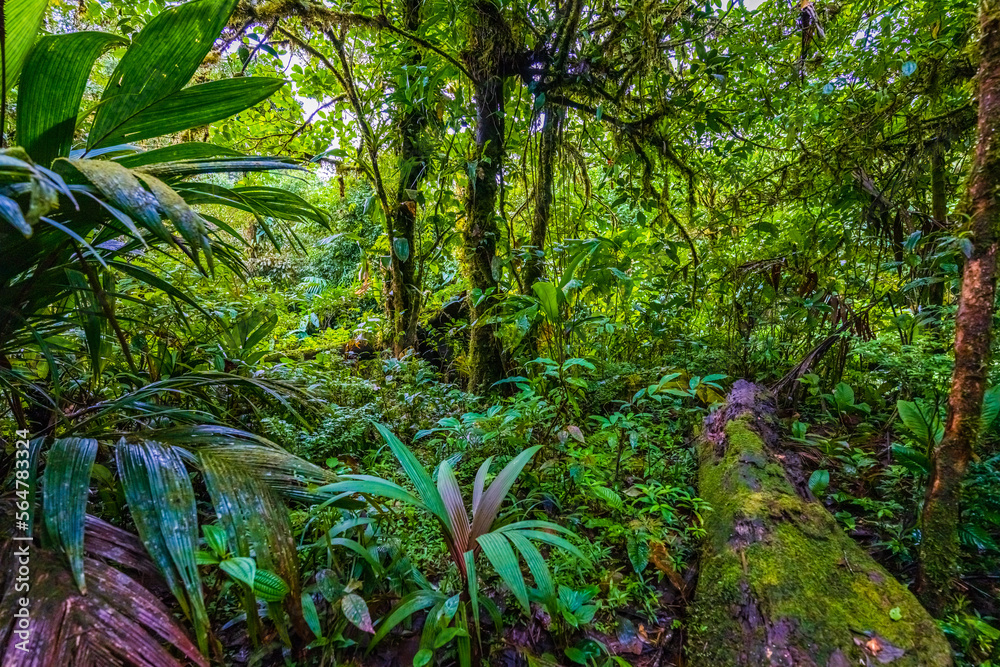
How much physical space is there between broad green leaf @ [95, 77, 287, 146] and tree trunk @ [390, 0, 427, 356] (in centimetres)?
180

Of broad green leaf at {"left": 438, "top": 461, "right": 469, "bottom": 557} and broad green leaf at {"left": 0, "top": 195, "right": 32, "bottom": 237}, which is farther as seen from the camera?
broad green leaf at {"left": 438, "top": 461, "right": 469, "bottom": 557}

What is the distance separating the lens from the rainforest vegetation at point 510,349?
100cm

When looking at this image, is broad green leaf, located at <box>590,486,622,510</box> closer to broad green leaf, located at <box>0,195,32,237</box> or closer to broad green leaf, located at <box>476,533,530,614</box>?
broad green leaf, located at <box>476,533,530,614</box>

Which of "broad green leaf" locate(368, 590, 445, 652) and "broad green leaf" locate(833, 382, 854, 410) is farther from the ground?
"broad green leaf" locate(833, 382, 854, 410)

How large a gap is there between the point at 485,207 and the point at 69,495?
2.53m

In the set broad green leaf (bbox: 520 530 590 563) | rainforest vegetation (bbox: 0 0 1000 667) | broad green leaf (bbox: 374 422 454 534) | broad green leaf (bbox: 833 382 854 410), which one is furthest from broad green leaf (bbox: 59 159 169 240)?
Result: broad green leaf (bbox: 833 382 854 410)

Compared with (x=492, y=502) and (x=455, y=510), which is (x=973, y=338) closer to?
(x=492, y=502)

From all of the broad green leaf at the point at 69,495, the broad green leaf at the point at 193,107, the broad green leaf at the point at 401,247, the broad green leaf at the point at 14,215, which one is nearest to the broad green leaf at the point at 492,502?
the broad green leaf at the point at 69,495

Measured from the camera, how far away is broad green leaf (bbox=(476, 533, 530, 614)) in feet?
3.20

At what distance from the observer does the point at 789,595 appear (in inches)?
48.4

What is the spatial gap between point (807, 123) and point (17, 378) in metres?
3.87

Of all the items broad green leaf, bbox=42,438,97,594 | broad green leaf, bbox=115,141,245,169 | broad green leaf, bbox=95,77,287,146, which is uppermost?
broad green leaf, bbox=95,77,287,146

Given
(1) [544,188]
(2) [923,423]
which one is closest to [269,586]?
(2) [923,423]

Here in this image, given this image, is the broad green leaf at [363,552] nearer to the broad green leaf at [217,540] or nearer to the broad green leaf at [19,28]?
the broad green leaf at [217,540]
